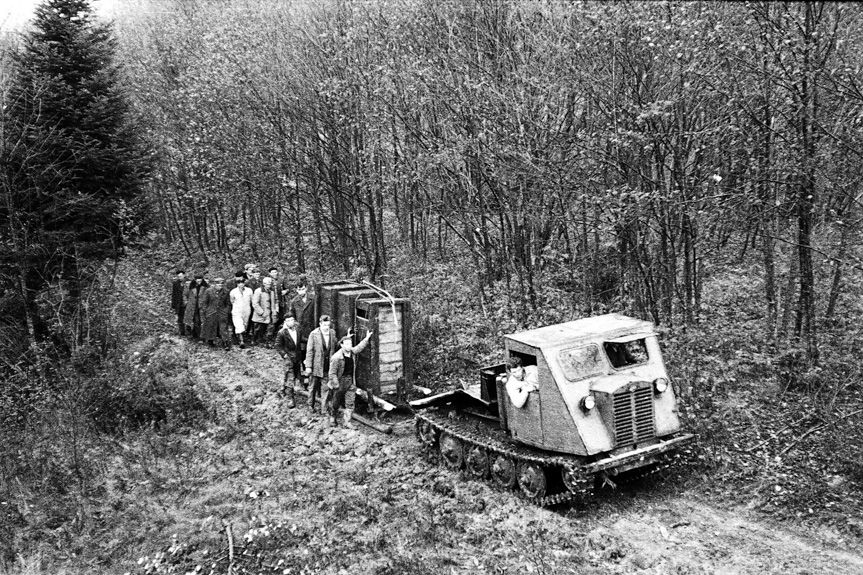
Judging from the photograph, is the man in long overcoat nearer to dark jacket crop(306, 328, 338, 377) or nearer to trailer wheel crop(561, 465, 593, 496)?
dark jacket crop(306, 328, 338, 377)

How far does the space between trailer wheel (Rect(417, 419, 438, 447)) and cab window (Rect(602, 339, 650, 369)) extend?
2.71 meters

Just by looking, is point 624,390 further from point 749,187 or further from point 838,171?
point 838,171

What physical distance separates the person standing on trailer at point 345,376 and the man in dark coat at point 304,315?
16.4 inches

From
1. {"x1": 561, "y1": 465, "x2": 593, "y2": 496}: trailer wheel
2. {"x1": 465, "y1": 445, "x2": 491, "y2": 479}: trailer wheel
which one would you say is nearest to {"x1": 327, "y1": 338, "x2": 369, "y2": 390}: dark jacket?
{"x1": 465, "y1": 445, "x2": 491, "y2": 479}: trailer wheel

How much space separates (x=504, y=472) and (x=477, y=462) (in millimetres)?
472

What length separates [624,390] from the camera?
27.2 feet

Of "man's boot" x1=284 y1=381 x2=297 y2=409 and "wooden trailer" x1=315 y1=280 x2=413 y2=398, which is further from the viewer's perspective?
"man's boot" x1=284 y1=381 x2=297 y2=409

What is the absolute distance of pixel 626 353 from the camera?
9.08 m

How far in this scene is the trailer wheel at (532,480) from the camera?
27.4ft

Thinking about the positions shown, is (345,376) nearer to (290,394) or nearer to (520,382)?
(290,394)

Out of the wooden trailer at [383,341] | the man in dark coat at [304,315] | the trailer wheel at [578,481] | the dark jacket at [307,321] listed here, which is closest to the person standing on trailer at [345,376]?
the wooden trailer at [383,341]

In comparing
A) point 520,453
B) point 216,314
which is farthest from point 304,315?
point 520,453

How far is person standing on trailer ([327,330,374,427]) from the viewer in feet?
37.1

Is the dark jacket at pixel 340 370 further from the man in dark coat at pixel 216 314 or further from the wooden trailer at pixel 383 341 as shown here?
the man in dark coat at pixel 216 314
